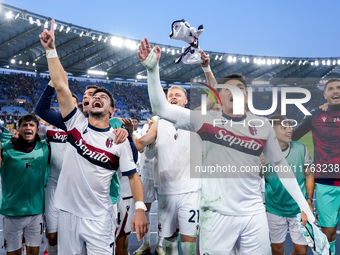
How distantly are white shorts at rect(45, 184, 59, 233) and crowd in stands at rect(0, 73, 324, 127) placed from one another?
20.8 meters

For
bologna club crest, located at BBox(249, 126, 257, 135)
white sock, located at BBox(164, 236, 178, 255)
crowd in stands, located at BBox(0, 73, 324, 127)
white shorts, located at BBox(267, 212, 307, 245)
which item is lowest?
white sock, located at BBox(164, 236, 178, 255)

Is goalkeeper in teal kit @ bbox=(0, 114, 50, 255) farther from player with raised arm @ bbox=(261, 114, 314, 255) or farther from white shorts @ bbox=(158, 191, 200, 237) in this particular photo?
player with raised arm @ bbox=(261, 114, 314, 255)

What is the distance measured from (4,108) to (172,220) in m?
26.2

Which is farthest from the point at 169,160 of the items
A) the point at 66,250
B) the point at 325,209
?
the point at 325,209

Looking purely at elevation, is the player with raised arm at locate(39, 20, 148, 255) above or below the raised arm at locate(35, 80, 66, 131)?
below

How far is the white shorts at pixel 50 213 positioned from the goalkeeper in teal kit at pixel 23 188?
11 cm

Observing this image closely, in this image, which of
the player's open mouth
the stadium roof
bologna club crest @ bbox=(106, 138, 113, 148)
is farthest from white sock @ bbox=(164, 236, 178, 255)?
the stadium roof

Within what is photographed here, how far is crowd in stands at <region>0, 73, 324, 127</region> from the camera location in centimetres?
2739

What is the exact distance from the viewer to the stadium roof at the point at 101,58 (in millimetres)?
22938

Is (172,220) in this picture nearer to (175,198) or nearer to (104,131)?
(175,198)

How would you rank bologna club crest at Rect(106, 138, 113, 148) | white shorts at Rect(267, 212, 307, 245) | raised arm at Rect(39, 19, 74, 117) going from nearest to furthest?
raised arm at Rect(39, 19, 74, 117) < bologna club crest at Rect(106, 138, 113, 148) < white shorts at Rect(267, 212, 307, 245)

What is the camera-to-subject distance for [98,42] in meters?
28.0

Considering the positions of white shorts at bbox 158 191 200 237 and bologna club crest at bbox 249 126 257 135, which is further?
white shorts at bbox 158 191 200 237

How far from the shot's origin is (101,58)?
30781 mm
